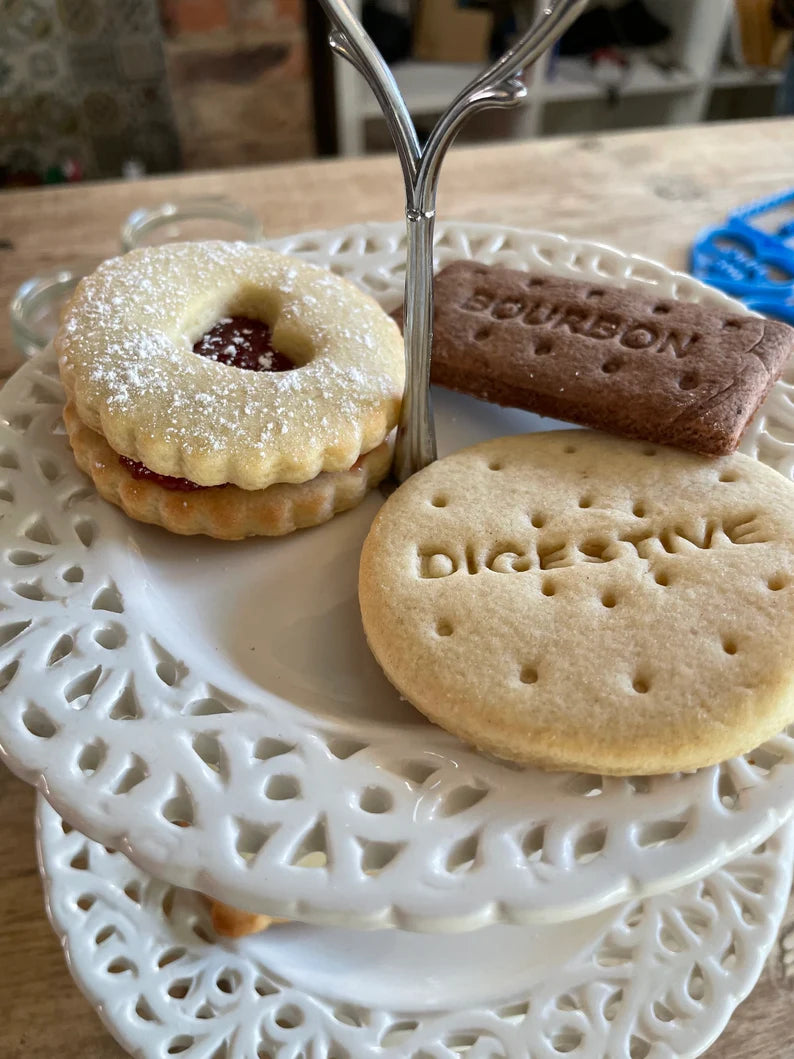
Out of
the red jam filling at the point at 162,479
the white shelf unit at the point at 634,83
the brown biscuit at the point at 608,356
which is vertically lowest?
the white shelf unit at the point at 634,83

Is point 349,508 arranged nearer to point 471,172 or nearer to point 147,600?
point 147,600

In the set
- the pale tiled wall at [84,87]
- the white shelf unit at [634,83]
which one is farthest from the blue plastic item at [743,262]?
the pale tiled wall at [84,87]

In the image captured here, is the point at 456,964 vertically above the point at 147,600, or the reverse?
the point at 147,600

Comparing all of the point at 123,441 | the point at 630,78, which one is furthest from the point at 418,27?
the point at 123,441

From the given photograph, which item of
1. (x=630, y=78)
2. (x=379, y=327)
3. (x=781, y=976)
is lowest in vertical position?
(x=781, y=976)

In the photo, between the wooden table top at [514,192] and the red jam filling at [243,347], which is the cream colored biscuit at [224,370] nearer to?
the red jam filling at [243,347]

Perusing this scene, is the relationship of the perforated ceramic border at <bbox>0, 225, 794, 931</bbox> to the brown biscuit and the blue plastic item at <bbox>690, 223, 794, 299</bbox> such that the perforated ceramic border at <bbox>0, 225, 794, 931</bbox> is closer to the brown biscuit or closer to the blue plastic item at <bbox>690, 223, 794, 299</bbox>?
the brown biscuit

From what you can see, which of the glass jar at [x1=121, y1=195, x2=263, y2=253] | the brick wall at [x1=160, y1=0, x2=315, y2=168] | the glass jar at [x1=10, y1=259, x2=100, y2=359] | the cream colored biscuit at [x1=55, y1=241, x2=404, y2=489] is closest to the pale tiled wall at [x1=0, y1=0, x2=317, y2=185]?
the brick wall at [x1=160, y1=0, x2=315, y2=168]
